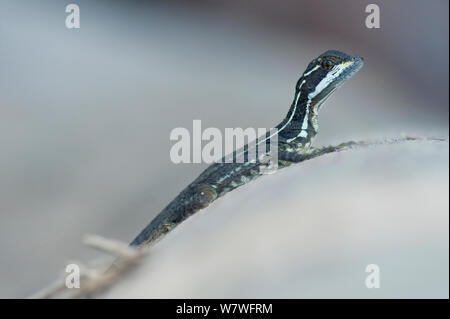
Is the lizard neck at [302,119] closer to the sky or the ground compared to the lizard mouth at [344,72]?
closer to the ground

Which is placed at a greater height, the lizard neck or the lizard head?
the lizard head

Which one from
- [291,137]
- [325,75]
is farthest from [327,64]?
[291,137]

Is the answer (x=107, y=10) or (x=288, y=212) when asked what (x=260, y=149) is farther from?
(x=107, y=10)

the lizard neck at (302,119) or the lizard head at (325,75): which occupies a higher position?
the lizard head at (325,75)

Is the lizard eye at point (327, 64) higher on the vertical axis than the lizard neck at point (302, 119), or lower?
higher

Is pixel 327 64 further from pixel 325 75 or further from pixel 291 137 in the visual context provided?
pixel 291 137

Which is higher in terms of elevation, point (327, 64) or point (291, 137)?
point (327, 64)
